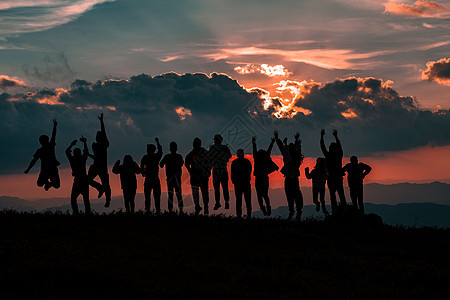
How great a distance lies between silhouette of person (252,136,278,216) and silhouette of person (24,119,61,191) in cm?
758

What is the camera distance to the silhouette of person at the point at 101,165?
21.8m

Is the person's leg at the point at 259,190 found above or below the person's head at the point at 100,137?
below

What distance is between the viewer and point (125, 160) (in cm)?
2264

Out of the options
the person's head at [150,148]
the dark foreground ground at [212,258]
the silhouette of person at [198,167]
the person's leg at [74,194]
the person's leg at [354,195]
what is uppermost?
the person's head at [150,148]

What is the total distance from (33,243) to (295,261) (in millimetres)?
7520

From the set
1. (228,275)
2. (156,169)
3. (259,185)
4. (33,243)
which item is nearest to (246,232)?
(259,185)

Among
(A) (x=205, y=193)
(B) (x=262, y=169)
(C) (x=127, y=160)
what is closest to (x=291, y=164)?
(B) (x=262, y=169)

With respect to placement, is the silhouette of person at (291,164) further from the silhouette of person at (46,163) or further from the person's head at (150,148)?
the silhouette of person at (46,163)

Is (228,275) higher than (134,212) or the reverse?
the reverse

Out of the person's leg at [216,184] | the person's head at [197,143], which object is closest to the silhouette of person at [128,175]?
the person's head at [197,143]

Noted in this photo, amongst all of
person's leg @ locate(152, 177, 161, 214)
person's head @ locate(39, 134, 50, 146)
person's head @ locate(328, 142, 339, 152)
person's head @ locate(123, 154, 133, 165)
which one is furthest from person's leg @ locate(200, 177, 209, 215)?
person's head @ locate(39, 134, 50, 146)

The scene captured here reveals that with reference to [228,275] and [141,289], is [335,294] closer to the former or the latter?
[228,275]

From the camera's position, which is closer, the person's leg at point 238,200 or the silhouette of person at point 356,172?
the person's leg at point 238,200

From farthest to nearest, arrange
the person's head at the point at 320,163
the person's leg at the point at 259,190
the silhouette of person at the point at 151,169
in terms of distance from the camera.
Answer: the person's head at the point at 320,163 → the person's leg at the point at 259,190 → the silhouette of person at the point at 151,169
